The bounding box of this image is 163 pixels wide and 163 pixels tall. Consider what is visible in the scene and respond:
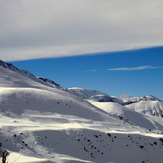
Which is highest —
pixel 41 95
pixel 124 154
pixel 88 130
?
pixel 41 95

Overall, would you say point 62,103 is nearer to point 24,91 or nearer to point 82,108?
point 82,108

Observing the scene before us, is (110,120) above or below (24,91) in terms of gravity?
below

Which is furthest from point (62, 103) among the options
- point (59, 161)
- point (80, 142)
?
point (59, 161)

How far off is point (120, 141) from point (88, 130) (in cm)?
509

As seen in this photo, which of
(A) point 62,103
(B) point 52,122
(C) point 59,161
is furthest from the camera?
(A) point 62,103

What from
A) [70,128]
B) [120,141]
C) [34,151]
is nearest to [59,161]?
[34,151]

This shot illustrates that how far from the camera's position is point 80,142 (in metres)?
35.2

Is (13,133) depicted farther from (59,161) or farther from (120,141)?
(120,141)

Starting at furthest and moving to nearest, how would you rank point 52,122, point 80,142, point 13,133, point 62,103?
point 62,103 < point 52,122 < point 80,142 < point 13,133

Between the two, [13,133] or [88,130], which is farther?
[88,130]

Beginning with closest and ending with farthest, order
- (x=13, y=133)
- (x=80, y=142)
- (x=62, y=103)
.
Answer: (x=13, y=133)
(x=80, y=142)
(x=62, y=103)

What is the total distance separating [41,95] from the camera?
55.9 m

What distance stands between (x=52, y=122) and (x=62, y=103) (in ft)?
38.4

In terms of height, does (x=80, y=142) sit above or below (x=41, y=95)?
below
